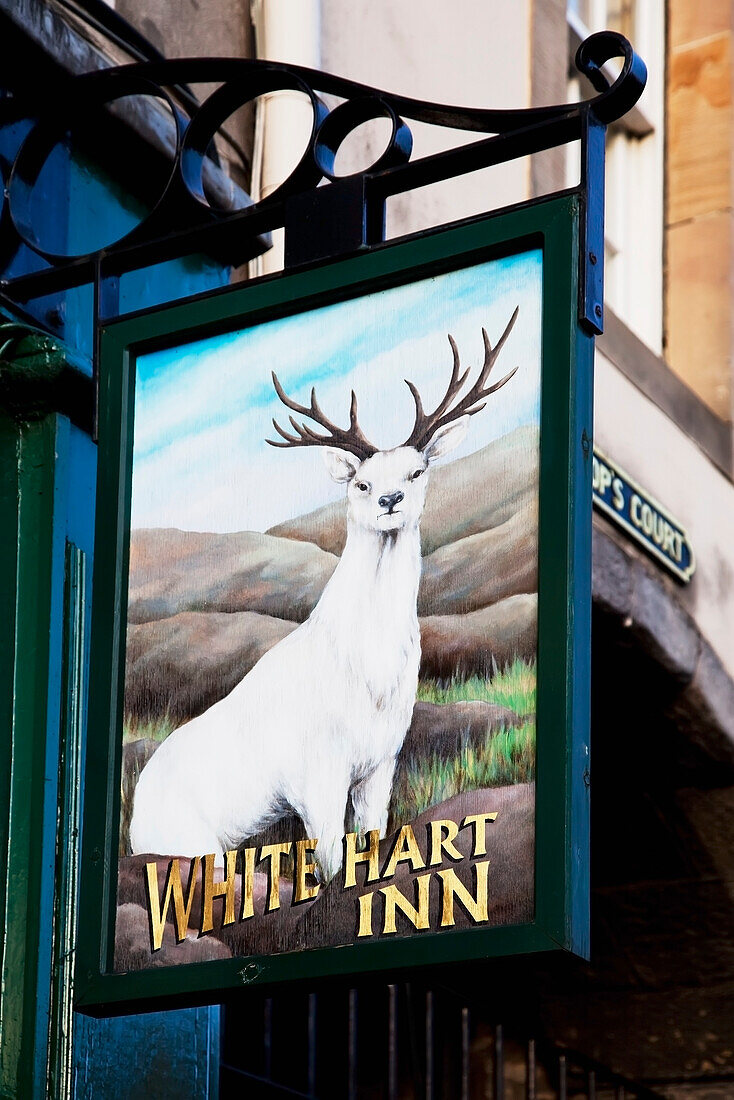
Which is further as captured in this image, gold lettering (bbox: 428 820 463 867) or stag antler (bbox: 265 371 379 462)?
stag antler (bbox: 265 371 379 462)

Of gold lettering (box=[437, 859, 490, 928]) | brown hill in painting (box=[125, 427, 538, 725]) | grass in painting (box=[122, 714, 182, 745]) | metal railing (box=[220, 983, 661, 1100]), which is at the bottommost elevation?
metal railing (box=[220, 983, 661, 1100])

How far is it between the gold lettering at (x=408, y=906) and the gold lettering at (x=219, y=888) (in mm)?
290

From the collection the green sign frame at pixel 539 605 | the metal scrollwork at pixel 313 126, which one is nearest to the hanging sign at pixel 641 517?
the metal scrollwork at pixel 313 126

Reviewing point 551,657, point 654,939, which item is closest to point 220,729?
point 551,657

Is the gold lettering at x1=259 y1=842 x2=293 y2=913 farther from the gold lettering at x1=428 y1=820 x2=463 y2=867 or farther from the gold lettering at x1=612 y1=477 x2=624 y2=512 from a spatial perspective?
the gold lettering at x1=612 y1=477 x2=624 y2=512

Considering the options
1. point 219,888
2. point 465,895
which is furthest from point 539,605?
point 219,888

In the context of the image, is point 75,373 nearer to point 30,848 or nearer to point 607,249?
point 30,848

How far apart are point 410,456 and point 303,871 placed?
718 mm

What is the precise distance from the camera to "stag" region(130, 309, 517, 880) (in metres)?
3.40

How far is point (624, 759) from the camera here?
7.01 m

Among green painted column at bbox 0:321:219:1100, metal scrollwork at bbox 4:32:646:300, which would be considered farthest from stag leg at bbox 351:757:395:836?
metal scrollwork at bbox 4:32:646:300

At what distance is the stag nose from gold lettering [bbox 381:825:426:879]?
0.56m

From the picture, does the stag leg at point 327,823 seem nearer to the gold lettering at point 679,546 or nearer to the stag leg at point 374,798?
the stag leg at point 374,798

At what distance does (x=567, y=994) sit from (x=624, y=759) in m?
0.94
